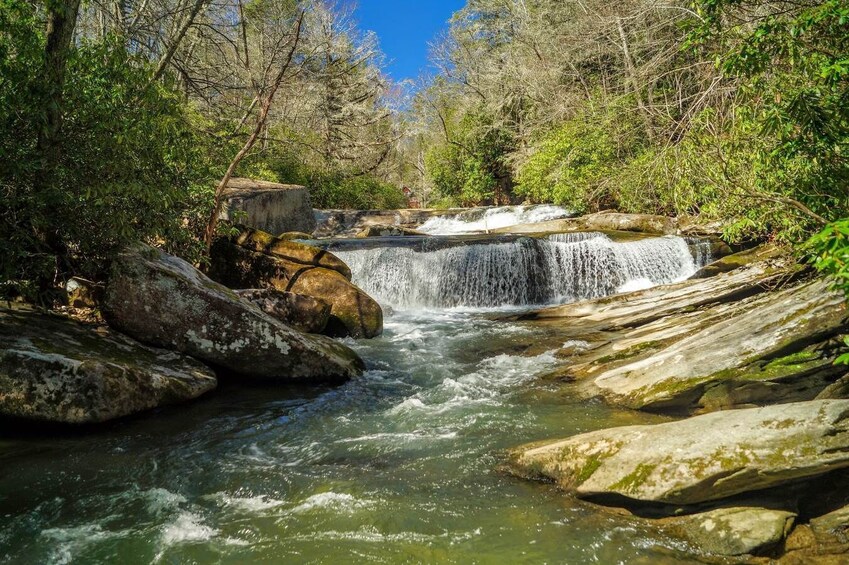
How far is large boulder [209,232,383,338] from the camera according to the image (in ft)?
31.7

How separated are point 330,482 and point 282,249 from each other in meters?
6.78

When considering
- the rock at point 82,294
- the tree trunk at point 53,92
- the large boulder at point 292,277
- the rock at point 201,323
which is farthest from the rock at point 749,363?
the rock at point 82,294

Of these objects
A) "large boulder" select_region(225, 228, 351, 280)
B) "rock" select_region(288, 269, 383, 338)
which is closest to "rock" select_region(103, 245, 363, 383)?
"rock" select_region(288, 269, 383, 338)

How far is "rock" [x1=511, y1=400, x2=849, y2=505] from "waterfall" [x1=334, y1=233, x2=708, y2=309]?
9129mm

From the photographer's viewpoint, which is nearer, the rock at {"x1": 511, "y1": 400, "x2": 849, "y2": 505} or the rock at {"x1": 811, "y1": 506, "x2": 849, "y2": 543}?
the rock at {"x1": 811, "y1": 506, "x2": 849, "y2": 543}

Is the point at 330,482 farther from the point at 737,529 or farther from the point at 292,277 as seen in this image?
the point at 292,277

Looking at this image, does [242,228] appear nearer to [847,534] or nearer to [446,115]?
[847,534]

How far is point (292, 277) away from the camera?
32.3 ft

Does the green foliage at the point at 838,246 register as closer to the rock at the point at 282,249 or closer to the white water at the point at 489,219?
the rock at the point at 282,249

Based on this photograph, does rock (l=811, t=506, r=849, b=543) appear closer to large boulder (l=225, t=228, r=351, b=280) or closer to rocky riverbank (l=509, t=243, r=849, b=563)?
rocky riverbank (l=509, t=243, r=849, b=563)

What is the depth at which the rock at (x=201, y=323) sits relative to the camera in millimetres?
6258

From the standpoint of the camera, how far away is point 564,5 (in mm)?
22797

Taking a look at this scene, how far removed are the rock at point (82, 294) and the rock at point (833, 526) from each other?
7700mm

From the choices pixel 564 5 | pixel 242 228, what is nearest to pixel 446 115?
pixel 564 5
